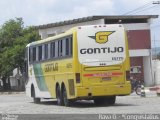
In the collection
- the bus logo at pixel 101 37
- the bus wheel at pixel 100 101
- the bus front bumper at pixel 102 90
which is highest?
the bus logo at pixel 101 37

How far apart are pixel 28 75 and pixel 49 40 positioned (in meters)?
5.62

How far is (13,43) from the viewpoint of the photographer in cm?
6369

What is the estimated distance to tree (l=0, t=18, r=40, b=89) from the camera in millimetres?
61594

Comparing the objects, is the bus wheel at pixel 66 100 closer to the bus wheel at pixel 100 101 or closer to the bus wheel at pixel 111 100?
the bus wheel at pixel 100 101

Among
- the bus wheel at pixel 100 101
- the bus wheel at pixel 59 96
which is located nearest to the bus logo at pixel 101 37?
the bus wheel at pixel 100 101

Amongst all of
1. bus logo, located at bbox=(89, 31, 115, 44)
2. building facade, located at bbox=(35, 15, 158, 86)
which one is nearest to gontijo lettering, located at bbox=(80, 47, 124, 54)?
bus logo, located at bbox=(89, 31, 115, 44)

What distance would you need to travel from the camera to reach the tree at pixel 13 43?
6159 centimetres

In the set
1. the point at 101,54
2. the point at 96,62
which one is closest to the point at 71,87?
the point at 96,62

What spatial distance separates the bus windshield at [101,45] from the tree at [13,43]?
115 ft

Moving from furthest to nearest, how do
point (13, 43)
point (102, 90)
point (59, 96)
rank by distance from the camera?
point (13, 43) → point (59, 96) → point (102, 90)

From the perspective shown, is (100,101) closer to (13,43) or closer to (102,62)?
(102,62)

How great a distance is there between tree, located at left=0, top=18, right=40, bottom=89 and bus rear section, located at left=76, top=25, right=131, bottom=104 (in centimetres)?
3499

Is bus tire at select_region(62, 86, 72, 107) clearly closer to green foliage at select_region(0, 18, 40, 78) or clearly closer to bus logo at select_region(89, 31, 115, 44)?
bus logo at select_region(89, 31, 115, 44)

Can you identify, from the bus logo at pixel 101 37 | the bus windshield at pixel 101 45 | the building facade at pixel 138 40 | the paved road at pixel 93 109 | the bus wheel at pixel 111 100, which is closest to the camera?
the paved road at pixel 93 109
